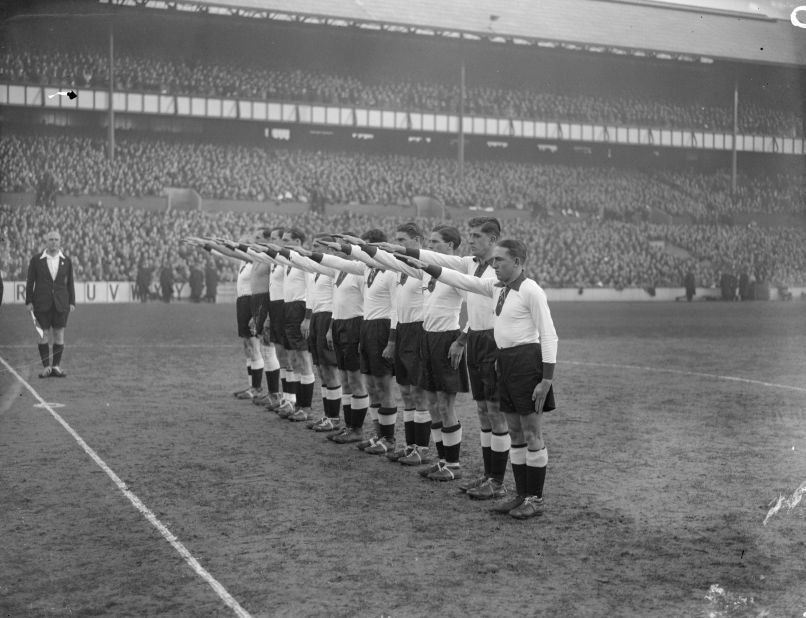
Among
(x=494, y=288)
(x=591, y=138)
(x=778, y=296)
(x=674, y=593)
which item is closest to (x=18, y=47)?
(x=591, y=138)

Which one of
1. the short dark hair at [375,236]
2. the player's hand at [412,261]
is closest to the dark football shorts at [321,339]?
the short dark hair at [375,236]

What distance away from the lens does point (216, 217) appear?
40531 millimetres

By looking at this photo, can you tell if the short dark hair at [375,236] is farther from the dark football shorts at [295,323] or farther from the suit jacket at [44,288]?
the suit jacket at [44,288]

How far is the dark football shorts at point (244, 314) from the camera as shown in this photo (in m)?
12.7

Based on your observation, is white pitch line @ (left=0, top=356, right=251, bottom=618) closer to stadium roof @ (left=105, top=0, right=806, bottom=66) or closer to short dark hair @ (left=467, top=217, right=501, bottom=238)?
short dark hair @ (left=467, top=217, right=501, bottom=238)

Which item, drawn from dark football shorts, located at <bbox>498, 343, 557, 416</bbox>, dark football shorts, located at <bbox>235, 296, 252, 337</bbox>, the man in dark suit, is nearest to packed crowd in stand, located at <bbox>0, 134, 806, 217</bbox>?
the man in dark suit

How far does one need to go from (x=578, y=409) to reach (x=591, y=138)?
4534 centimetres

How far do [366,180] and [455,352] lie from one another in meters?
41.2

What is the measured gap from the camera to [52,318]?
1526 cm

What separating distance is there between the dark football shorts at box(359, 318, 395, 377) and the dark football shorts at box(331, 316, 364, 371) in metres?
0.42

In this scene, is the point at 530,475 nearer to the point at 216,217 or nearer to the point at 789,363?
the point at 789,363

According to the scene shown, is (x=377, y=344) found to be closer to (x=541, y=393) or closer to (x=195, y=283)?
(x=541, y=393)

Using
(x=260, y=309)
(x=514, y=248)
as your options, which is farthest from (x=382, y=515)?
(x=260, y=309)

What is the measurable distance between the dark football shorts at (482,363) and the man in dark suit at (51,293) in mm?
9328
